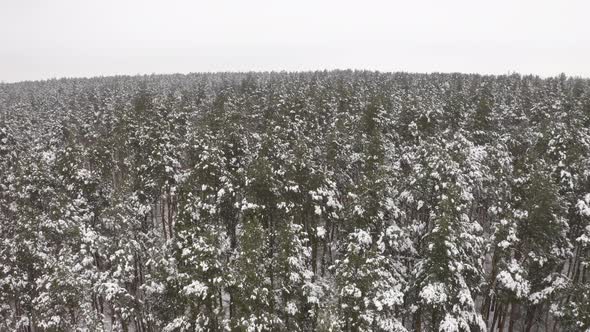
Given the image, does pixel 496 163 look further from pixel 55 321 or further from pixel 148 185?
pixel 55 321

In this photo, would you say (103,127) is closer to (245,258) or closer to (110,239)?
(110,239)

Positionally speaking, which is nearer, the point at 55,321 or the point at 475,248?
the point at 475,248

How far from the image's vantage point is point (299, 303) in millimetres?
22438

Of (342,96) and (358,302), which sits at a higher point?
(342,96)

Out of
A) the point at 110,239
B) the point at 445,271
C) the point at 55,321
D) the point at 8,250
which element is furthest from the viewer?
the point at 8,250

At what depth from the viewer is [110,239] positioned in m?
25.3

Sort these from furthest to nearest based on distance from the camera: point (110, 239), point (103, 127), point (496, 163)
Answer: point (103, 127) → point (496, 163) → point (110, 239)

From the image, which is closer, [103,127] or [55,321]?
[55,321]

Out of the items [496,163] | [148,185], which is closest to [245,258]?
[148,185]

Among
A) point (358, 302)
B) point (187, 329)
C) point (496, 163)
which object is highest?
point (496, 163)

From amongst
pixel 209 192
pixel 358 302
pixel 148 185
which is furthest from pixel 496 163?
pixel 148 185

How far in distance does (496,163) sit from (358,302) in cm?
1880

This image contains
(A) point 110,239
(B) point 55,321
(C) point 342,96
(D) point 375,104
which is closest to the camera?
(B) point 55,321

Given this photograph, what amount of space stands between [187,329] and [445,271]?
1375 centimetres
